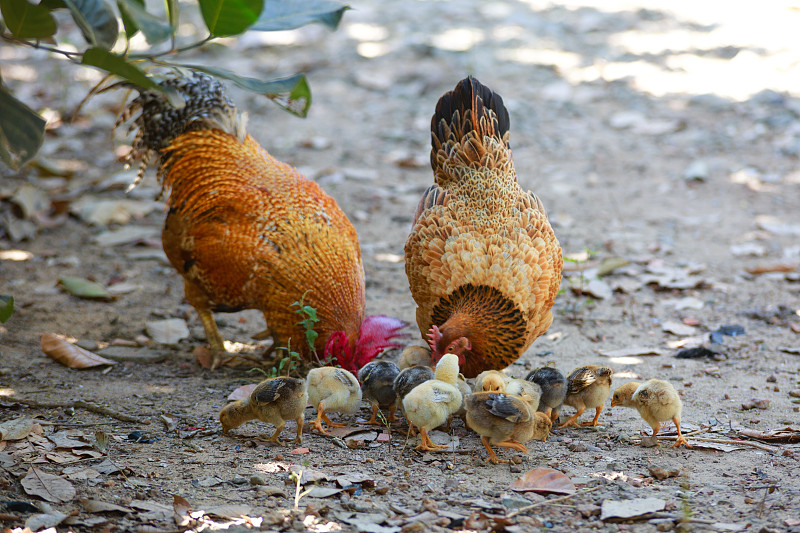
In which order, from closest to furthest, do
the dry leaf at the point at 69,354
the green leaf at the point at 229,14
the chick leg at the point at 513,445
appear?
the green leaf at the point at 229,14, the chick leg at the point at 513,445, the dry leaf at the point at 69,354

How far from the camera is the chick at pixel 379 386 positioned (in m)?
3.83

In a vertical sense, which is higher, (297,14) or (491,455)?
(297,14)

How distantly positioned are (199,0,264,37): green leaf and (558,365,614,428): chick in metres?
2.49

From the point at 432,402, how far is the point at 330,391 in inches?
22.6

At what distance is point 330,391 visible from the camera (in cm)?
369

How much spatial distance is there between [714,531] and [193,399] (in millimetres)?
2874

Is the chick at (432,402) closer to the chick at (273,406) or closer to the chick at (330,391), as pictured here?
the chick at (330,391)

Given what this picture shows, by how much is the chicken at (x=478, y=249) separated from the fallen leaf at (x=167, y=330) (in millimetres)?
1856

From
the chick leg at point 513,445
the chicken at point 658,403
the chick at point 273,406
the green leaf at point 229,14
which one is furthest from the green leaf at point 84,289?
the chicken at point 658,403

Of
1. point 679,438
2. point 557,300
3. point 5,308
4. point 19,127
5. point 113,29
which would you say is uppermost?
point 113,29

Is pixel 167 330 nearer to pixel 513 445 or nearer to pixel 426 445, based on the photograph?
pixel 426 445

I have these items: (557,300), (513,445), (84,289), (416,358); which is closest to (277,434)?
(416,358)

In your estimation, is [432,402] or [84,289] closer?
[432,402]

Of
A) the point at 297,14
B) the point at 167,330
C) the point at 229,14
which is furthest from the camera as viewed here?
the point at 167,330
